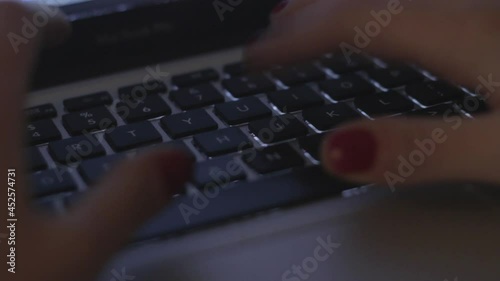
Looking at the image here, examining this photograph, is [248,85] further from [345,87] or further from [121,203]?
[121,203]

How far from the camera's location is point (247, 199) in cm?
37

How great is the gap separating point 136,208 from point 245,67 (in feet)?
0.54

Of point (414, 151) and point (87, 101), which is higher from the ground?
point (87, 101)

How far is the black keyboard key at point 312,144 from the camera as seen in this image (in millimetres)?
401

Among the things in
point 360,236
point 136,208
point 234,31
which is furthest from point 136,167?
point 234,31

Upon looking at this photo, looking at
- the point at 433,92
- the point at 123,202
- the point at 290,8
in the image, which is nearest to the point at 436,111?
the point at 433,92

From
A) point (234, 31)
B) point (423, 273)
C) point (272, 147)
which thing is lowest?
point (423, 273)

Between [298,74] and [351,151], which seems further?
[298,74]

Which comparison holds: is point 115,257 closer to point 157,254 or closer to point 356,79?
point 157,254

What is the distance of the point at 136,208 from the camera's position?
31cm

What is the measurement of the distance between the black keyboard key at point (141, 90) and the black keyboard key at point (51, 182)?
9 centimetres

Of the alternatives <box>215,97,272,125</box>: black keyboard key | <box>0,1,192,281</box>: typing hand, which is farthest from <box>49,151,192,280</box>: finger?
<box>215,97,272,125</box>: black keyboard key

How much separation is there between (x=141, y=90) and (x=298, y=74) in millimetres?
103

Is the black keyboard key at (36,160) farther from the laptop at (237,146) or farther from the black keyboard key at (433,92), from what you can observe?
the black keyboard key at (433,92)
